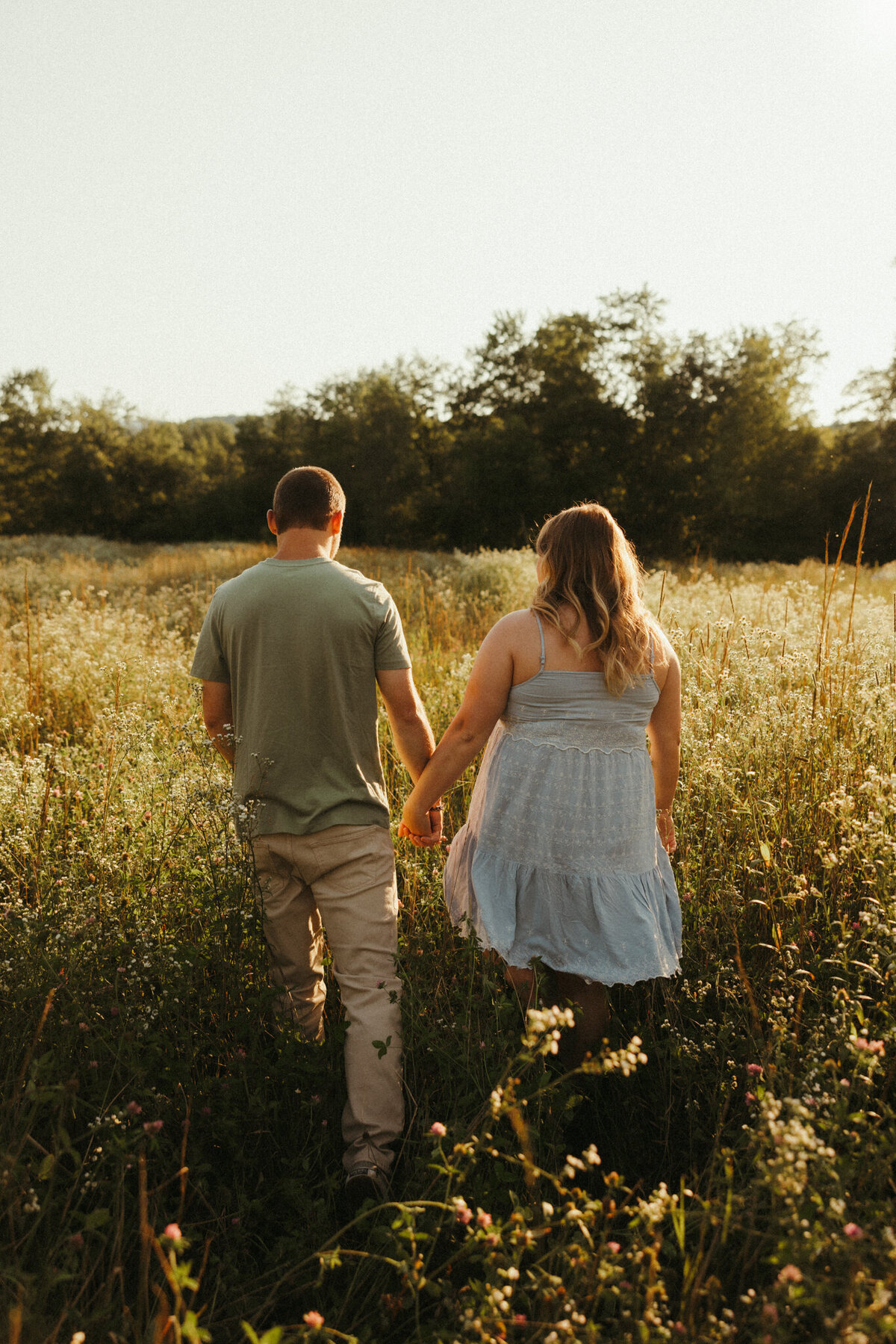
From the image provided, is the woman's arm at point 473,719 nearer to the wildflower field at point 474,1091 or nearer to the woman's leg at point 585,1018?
the wildflower field at point 474,1091

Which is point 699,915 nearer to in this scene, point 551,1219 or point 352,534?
point 551,1219

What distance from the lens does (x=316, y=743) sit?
259 centimetres

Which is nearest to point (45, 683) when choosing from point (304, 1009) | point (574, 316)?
point (304, 1009)

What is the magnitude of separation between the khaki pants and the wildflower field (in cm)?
10

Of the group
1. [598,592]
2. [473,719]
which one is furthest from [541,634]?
[473,719]

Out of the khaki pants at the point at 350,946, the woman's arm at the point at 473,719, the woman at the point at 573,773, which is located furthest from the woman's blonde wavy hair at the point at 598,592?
the khaki pants at the point at 350,946

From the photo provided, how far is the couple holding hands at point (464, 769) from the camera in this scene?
247cm

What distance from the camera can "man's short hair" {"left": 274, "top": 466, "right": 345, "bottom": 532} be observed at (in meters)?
2.67

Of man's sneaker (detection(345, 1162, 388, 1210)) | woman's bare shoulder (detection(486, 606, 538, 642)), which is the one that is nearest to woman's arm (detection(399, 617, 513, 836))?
woman's bare shoulder (detection(486, 606, 538, 642))

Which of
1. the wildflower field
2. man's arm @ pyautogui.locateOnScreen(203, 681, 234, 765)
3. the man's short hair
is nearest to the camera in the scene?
the wildflower field

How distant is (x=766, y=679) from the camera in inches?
154

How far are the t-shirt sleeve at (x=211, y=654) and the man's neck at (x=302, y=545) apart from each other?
0.33 m

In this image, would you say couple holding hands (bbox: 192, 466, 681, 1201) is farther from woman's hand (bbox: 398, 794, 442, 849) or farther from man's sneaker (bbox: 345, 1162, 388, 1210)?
man's sneaker (bbox: 345, 1162, 388, 1210)

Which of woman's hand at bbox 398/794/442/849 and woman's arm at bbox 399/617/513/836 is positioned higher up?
woman's arm at bbox 399/617/513/836
